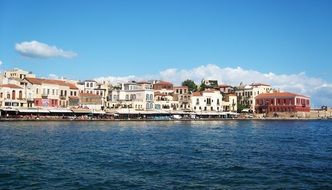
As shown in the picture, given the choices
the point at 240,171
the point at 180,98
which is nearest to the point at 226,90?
the point at 180,98

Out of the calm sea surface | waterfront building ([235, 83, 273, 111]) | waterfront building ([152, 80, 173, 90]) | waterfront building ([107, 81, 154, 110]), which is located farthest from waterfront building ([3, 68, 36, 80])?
the calm sea surface

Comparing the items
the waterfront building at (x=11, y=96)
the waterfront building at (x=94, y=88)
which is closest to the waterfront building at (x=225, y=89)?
the waterfront building at (x=94, y=88)

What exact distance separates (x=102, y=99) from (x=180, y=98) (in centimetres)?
2071

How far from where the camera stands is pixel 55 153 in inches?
1240

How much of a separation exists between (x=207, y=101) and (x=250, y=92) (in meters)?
16.8

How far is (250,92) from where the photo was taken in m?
128

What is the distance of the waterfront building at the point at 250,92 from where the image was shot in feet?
418

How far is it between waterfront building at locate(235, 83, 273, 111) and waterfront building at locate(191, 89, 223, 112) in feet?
39.4

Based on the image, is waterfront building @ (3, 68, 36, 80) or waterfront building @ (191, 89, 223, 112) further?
waterfront building @ (191, 89, 223, 112)

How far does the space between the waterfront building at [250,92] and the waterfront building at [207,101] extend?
39.4 feet

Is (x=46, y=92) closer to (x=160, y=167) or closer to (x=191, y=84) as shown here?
(x=191, y=84)

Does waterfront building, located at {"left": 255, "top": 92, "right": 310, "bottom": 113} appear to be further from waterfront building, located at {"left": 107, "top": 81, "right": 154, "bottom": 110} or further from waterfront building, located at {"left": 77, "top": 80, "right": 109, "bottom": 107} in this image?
waterfront building, located at {"left": 77, "top": 80, "right": 109, "bottom": 107}

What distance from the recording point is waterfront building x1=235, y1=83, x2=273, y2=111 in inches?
5017

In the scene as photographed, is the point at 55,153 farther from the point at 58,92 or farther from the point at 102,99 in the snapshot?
the point at 102,99
